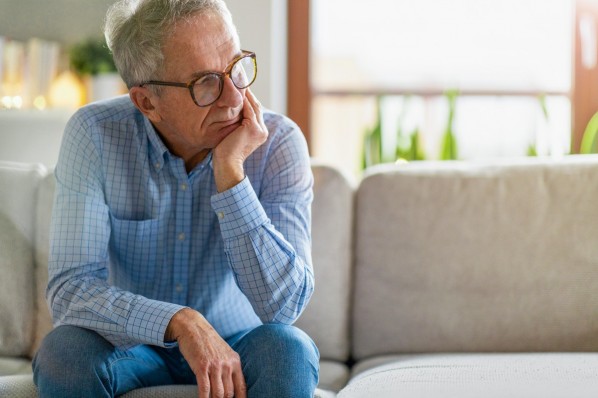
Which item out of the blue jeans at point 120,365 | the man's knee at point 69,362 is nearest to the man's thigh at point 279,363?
the blue jeans at point 120,365

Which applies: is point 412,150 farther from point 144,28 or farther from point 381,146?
point 144,28

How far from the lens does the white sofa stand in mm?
2049

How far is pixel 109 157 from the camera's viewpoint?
5.75 ft

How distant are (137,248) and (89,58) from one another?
1777 mm

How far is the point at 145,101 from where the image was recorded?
1740 mm

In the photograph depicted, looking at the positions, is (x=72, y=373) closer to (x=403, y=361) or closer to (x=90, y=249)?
Answer: (x=90, y=249)

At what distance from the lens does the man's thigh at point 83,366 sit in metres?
1.47

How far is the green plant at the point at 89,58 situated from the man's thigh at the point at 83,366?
1.94 metres

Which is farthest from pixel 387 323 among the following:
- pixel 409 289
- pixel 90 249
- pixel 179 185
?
pixel 90 249

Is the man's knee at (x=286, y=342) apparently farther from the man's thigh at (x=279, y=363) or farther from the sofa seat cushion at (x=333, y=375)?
the sofa seat cushion at (x=333, y=375)

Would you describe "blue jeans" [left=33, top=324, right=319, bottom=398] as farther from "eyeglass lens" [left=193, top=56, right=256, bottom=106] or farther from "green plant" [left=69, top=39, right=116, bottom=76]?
"green plant" [left=69, top=39, right=116, bottom=76]

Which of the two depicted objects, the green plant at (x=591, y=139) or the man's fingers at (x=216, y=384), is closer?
the man's fingers at (x=216, y=384)

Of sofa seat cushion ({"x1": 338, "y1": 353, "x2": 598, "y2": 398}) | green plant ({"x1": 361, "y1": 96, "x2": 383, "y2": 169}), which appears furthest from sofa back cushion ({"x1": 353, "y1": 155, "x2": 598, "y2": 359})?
green plant ({"x1": 361, "y1": 96, "x2": 383, "y2": 169})

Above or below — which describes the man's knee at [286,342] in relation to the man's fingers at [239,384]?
above
